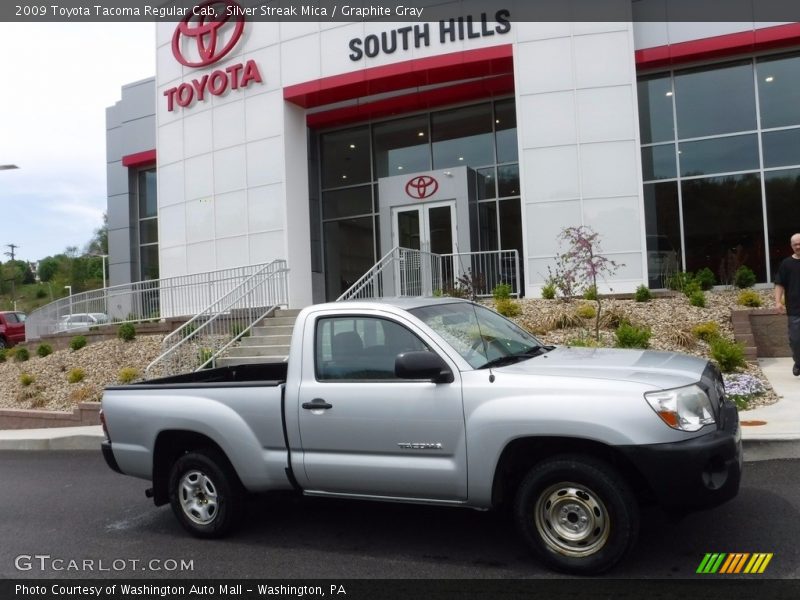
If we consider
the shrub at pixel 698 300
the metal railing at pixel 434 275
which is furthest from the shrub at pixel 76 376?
the shrub at pixel 698 300

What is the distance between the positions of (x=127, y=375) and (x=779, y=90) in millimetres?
15645

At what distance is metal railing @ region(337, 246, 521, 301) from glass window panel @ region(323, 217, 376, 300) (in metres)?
3.74

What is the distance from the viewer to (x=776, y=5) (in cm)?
1512

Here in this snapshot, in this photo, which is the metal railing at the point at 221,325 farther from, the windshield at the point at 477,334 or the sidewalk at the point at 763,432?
the windshield at the point at 477,334

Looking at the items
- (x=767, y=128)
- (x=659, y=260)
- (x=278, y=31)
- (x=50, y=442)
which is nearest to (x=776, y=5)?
(x=767, y=128)

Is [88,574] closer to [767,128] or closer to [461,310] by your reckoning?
[461,310]

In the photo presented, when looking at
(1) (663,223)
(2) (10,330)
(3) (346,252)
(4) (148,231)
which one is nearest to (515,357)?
(1) (663,223)

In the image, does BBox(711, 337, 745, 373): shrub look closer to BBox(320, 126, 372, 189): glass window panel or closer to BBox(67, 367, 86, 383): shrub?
BBox(67, 367, 86, 383): shrub

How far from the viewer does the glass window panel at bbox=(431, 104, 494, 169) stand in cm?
1856

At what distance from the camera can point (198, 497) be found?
5184mm

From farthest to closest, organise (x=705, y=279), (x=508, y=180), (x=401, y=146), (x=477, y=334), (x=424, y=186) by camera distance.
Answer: (x=401, y=146) < (x=508, y=180) < (x=424, y=186) < (x=705, y=279) < (x=477, y=334)

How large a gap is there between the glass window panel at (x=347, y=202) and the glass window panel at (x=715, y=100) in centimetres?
877

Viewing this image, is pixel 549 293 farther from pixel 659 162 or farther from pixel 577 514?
pixel 577 514

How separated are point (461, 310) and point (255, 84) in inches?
580
